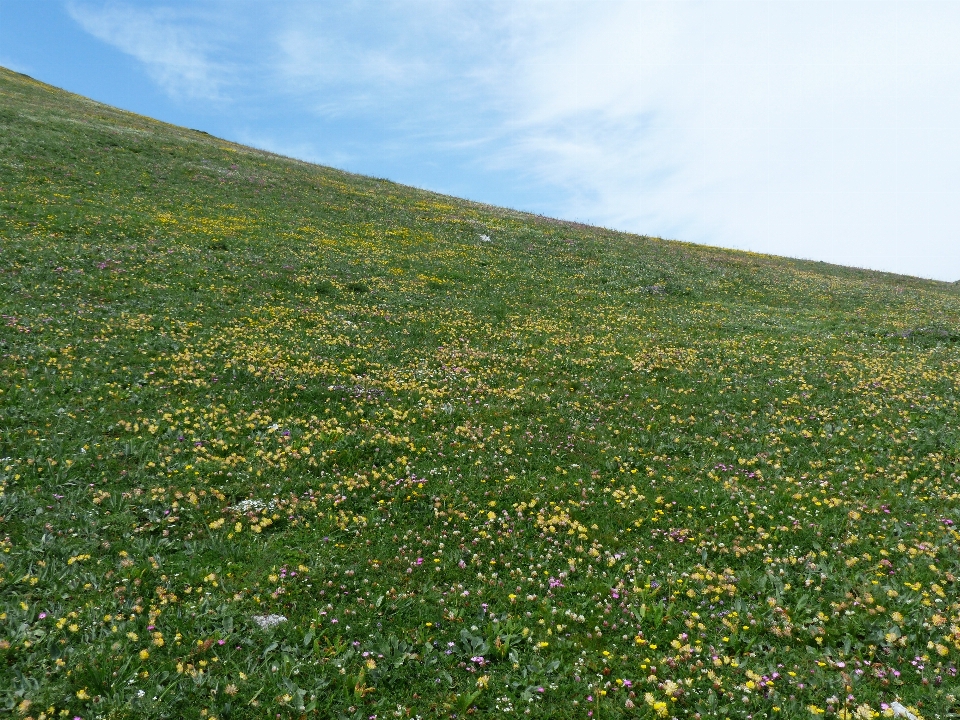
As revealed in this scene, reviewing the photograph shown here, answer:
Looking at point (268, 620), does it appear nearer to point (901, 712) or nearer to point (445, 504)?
point (445, 504)

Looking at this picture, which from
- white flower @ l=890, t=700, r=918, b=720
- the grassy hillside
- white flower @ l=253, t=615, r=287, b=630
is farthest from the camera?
white flower @ l=253, t=615, r=287, b=630

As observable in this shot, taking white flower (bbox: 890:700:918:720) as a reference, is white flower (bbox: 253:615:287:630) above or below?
below

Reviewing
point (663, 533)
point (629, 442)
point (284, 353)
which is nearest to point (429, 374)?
point (284, 353)

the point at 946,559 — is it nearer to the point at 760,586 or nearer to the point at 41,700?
the point at 760,586

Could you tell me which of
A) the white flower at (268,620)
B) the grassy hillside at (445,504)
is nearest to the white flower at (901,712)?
the grassy hillside at (445,504)

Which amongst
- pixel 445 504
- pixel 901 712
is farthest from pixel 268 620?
pixel 901 712

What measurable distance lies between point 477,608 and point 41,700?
18.9ft

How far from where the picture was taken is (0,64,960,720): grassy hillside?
7215mm

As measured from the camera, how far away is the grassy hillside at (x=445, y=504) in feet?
23.7

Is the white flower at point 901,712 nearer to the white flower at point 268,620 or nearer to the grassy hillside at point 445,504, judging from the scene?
the grassy hillside at point 445,504

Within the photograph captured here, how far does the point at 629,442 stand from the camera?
585 inches

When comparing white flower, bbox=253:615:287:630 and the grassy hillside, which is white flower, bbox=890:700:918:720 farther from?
white flower, bbox=253:615:287:630

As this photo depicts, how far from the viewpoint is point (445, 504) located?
37.5ft

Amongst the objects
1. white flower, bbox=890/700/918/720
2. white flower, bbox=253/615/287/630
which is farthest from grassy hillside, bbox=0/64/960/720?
white flower, bbox=890/700/918/720
